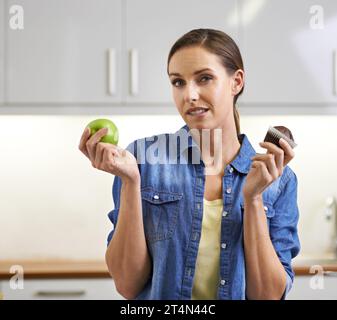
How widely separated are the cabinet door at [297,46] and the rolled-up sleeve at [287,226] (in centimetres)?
16

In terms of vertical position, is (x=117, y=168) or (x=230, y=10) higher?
(x=230, y=10)

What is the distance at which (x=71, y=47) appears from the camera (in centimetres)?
103

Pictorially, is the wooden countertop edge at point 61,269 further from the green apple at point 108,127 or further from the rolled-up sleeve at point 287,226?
the green apple at point 108,127

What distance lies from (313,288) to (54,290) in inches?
19.0

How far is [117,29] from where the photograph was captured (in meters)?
1.04

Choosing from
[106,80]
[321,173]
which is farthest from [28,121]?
[321,173]

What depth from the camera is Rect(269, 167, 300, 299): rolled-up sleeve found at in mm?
964

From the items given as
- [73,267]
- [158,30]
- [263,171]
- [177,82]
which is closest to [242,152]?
[263,171]

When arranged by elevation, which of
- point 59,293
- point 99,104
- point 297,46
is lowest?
→ point 59,293

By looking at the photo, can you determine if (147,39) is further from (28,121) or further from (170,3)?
(28,121)

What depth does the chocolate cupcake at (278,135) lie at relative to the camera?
100cm

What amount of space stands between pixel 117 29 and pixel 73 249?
1.36 ft

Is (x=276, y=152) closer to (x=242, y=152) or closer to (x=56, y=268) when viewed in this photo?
(x=242, y=152)

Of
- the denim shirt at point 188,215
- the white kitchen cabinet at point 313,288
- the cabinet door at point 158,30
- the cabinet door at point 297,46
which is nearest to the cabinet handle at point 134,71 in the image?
the cabinet door at point 158,30
